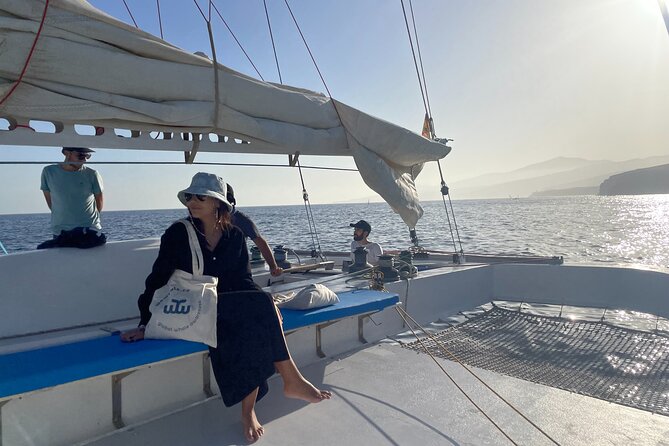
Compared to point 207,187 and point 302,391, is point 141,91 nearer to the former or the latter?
point 207,187

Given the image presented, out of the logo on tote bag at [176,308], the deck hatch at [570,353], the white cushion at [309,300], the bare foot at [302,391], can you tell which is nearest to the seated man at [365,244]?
the deck hatch at [570,353]

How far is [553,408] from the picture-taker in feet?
10.6

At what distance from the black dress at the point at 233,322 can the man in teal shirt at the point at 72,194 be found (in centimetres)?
118

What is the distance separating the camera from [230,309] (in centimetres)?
288

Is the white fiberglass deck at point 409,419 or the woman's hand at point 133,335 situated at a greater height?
the woman's hand at point 133,335

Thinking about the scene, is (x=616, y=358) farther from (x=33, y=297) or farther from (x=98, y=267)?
(x=33, y=297)

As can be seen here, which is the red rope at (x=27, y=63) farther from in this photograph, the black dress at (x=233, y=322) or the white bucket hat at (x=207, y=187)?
the black dress at (x=233, y=322)

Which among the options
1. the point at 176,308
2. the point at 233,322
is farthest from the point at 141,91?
the point at 233,322

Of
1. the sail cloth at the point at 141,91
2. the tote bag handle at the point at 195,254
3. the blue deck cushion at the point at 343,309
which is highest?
the sail cloth at the point at 141,91

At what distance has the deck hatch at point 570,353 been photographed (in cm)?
368

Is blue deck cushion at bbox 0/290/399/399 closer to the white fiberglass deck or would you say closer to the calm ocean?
the white fiberglass deck

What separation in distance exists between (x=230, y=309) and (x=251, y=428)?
2.22 feet

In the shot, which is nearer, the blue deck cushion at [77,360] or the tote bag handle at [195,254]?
the blue deck cushion at [77,360]

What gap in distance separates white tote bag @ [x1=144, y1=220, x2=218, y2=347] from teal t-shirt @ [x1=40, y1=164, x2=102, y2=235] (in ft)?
4.94
